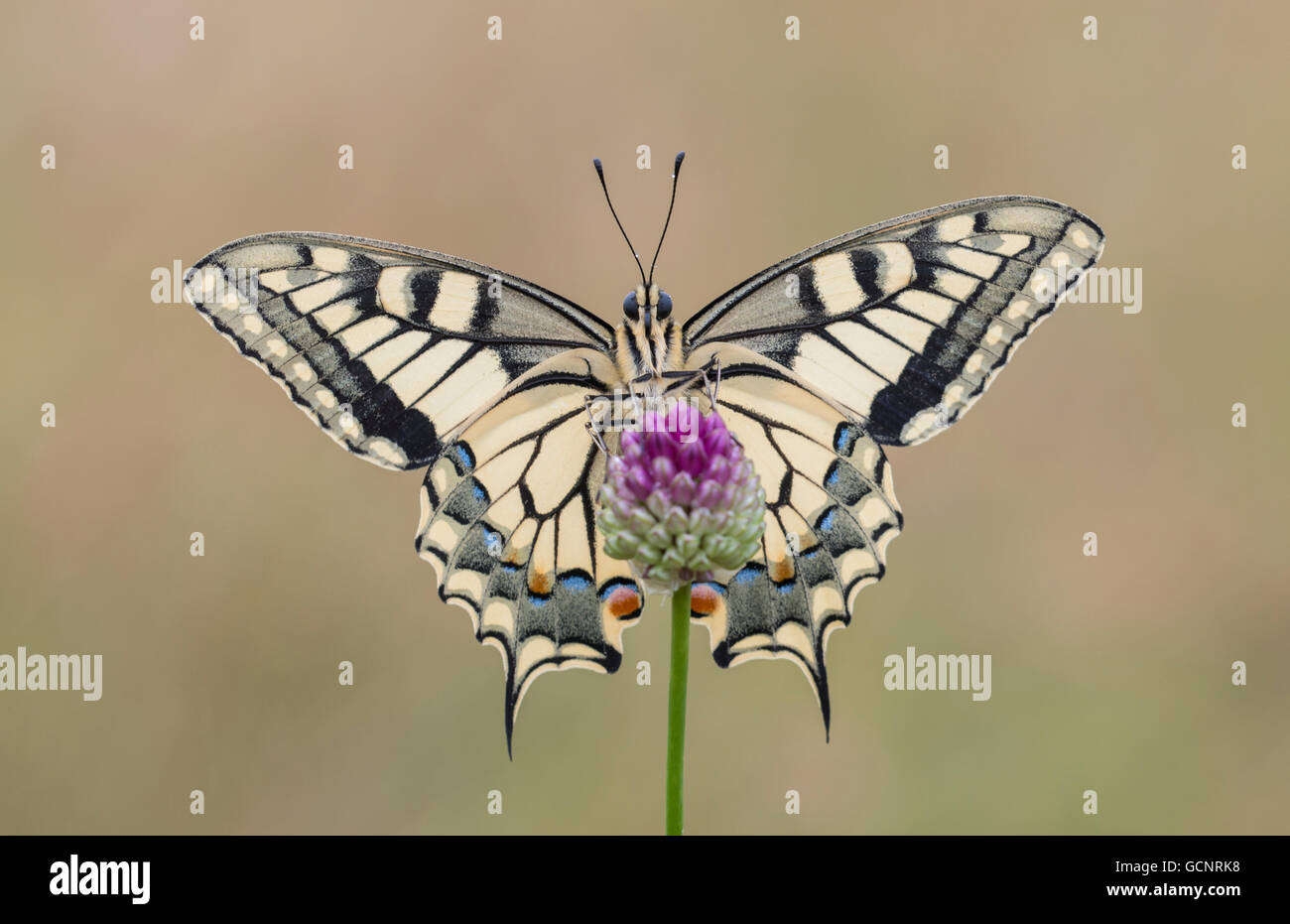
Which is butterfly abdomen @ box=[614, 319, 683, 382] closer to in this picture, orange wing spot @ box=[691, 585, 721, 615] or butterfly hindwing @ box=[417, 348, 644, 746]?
butterfly hindwing @ box=[417, 348, 644, 746]

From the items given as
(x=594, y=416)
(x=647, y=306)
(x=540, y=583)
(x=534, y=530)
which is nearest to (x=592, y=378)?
(x=594, y=416)

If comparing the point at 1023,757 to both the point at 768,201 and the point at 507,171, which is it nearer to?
the point at 768,201

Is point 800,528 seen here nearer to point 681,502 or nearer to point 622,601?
point 622,601

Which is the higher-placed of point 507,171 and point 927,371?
point 507,171

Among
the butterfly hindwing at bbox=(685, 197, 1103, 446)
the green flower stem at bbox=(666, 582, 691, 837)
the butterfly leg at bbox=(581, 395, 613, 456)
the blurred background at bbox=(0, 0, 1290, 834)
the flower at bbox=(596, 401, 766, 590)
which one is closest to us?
the green flower stem at bbox=(666, 582, 691, 837)

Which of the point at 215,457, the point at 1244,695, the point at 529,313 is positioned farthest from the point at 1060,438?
the point at 215,457

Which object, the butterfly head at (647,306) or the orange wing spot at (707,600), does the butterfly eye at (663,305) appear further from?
the orange wing spot at (707,600)

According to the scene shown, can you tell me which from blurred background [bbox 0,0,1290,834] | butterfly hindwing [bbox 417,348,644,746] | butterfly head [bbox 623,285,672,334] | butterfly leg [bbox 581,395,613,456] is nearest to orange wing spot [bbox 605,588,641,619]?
butterfly hindwing [bbox 417,348,644,746]
